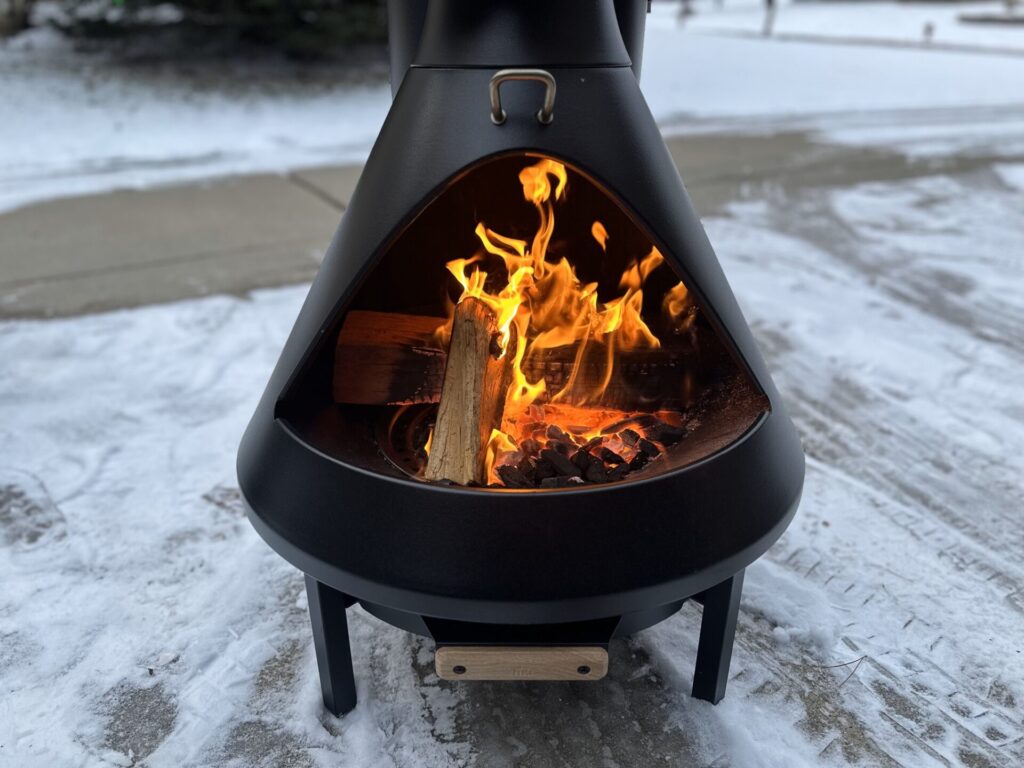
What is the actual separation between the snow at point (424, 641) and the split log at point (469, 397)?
1.74ft

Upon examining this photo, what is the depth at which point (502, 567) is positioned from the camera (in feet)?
Answer: 4.10

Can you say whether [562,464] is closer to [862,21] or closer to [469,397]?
[469,397]

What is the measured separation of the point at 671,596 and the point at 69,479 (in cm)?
185

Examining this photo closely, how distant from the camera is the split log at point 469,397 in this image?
4.86 ft

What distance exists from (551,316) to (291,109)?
6571 mm

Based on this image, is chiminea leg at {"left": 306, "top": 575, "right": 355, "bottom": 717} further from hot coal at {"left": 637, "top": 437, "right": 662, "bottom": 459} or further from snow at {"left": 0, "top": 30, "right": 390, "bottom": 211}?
snow at {"left": 0, "top": 30, "right": 390, "bottom": 211}

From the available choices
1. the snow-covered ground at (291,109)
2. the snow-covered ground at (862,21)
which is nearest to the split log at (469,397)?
the snow-covered ground at (291,109)

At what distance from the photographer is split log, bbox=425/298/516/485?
4.86ft

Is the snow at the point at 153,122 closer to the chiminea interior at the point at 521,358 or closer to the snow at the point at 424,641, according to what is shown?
the snow at the point at 424,641

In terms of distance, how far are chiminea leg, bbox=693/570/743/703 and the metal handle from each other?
2.80 feet

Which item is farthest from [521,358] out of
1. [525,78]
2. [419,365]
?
[525,78]

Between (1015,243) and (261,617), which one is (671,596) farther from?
(1015,243)

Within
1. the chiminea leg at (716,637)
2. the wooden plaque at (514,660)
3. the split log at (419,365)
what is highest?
the split log at (419,365)

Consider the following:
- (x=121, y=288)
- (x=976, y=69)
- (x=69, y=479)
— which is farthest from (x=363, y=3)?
(x=976, y=69)
